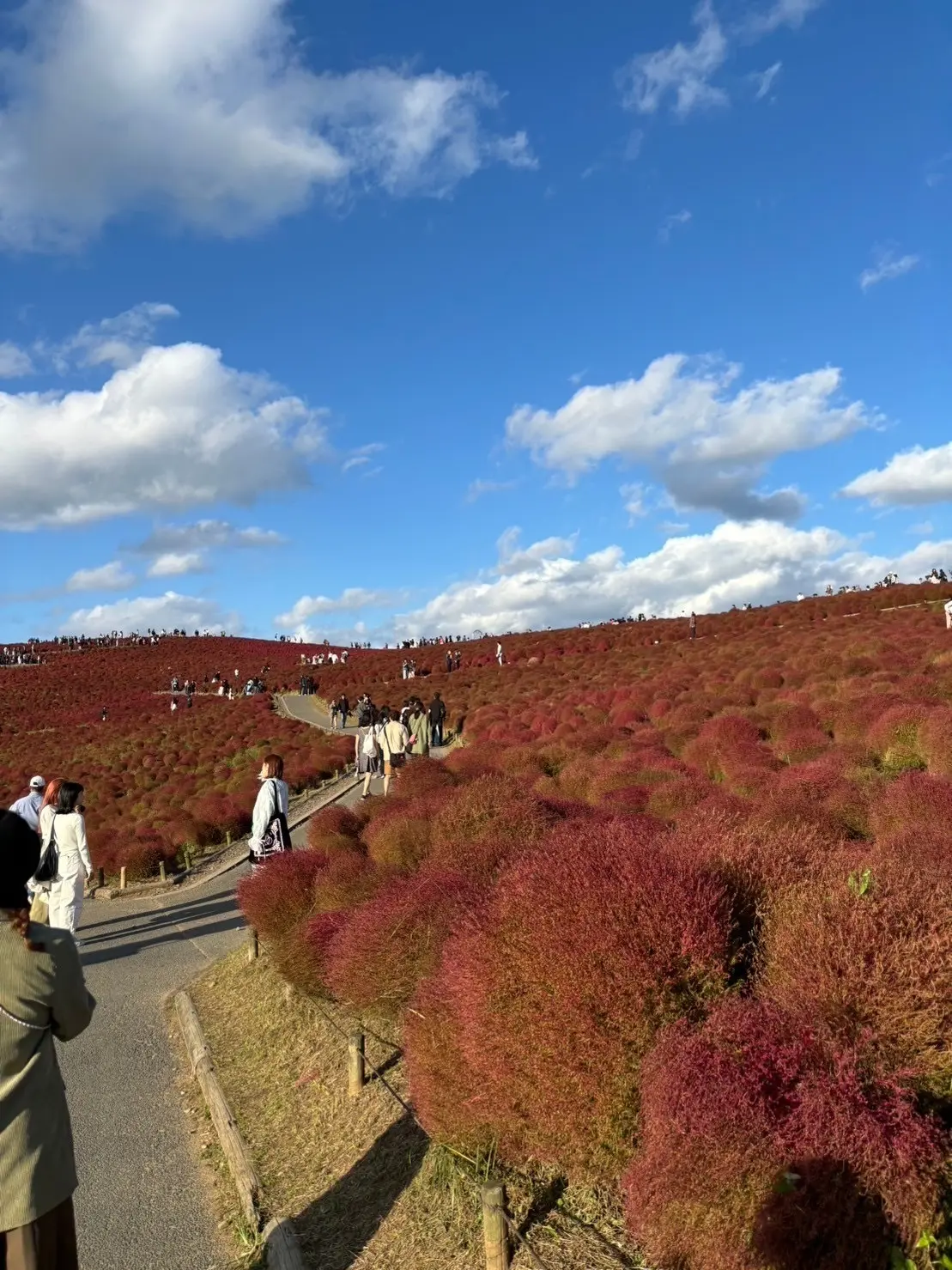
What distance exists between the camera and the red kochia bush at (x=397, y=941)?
18.4 feet

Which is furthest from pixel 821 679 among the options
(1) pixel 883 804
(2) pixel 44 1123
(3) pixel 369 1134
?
(2) pixel 44 1123

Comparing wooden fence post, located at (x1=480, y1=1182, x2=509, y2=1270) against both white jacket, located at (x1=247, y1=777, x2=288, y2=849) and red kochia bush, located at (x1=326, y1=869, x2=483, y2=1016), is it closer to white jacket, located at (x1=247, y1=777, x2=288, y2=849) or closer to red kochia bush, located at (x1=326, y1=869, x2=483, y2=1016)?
red kochia bush, located at (x1=326, y1=869, x2=483, y2=1016)

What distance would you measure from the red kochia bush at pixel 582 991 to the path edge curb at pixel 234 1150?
1.10 meters

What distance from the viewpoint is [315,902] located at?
7.87 metres

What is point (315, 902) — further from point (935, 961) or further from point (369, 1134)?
point (935, 961)

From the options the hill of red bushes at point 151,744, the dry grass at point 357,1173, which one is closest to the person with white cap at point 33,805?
the dry grass at point 357,1173

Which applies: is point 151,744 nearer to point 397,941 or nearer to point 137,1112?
point 137,1112

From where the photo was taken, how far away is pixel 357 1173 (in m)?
4.82

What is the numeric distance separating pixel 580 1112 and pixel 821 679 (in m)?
15.0

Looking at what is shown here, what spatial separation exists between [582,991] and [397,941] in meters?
2.35

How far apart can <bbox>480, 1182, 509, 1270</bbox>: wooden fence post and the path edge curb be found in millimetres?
1100

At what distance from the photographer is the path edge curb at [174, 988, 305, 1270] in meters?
4.21

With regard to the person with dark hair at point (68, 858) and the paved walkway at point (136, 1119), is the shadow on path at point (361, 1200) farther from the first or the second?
the person with dark hair at point (68, 858)

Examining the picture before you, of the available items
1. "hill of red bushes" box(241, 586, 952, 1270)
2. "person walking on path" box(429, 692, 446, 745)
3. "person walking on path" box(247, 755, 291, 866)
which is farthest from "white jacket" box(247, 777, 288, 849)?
"person walking on path" box(429, 692, 446, 745)
